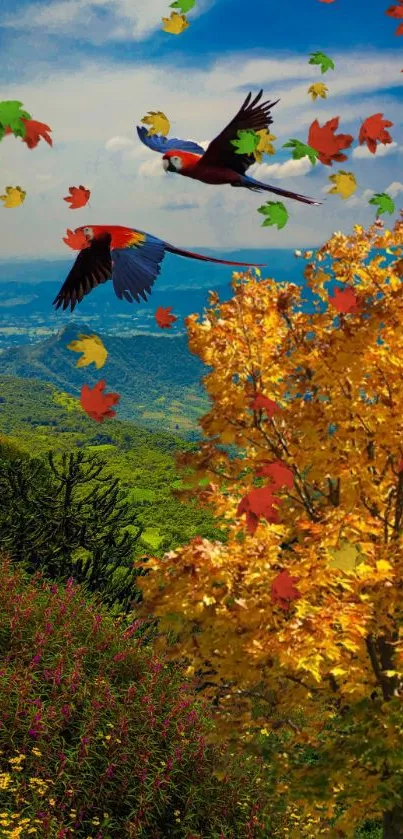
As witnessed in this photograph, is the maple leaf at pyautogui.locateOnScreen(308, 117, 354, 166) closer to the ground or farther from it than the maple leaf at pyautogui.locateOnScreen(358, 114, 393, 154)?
closer to the ground

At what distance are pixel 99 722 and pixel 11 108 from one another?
8719mm

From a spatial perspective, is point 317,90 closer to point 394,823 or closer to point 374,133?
point 374,133

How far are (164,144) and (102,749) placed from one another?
26.8ft

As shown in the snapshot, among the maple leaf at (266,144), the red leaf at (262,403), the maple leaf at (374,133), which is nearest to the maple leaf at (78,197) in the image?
the maple leaf at (266,144)

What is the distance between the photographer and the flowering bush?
324 inches

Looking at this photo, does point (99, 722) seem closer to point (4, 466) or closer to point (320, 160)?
point (320, 160)

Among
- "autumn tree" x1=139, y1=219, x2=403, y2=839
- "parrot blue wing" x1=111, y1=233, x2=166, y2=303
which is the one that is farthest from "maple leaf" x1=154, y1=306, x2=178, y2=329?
"autumn tree" x1=139, y1=219, x2=403, y2=839

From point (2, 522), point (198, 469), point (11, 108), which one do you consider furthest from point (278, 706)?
point (2, 522)

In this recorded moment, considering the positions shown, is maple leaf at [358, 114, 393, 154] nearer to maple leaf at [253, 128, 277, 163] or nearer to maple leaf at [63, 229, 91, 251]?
maple leaf at [253, 128, 277, 163]

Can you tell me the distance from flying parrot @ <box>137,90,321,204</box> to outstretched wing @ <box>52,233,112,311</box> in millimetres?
386

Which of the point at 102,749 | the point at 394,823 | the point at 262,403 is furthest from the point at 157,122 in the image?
the point at 102,749

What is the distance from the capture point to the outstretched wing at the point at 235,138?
256cm

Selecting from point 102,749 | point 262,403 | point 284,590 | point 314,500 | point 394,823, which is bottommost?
point 102,749

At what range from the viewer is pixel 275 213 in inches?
100
